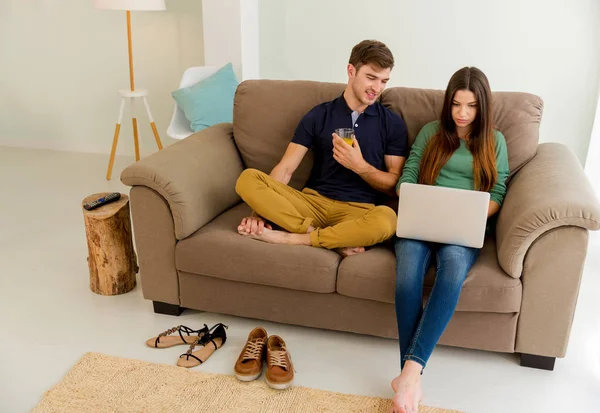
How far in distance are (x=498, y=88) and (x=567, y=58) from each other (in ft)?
1.43

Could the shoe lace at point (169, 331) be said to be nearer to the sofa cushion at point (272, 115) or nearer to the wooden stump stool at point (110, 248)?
the wooden stump stool at point (110, 248)

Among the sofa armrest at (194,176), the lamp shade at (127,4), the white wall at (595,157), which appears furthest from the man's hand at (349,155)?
the lamp shade at (127,4)

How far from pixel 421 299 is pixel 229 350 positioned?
777mm

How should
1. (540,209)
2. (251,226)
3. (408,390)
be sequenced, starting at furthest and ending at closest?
(251,226)
(540,209)
(408,390)

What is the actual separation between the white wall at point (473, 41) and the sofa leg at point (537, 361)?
205 centimetres

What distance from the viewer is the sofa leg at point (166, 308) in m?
2.68

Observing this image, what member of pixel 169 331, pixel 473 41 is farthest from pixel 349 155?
pixel 473 41

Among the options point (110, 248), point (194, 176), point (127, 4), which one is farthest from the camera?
point (127, 4)

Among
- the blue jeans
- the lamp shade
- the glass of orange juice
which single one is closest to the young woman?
the blue jeans

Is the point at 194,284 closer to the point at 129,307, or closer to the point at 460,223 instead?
the point at 129,307

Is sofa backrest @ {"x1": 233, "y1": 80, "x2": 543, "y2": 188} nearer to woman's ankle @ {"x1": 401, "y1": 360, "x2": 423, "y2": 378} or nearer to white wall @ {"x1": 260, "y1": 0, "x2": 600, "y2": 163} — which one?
woman's ankle @ {"x1": 401, "y1": 360, "x2": 423, "y2": 378}

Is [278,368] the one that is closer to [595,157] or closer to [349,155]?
[349,155]

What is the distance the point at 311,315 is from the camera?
8.08ft

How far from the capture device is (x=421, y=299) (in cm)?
217
